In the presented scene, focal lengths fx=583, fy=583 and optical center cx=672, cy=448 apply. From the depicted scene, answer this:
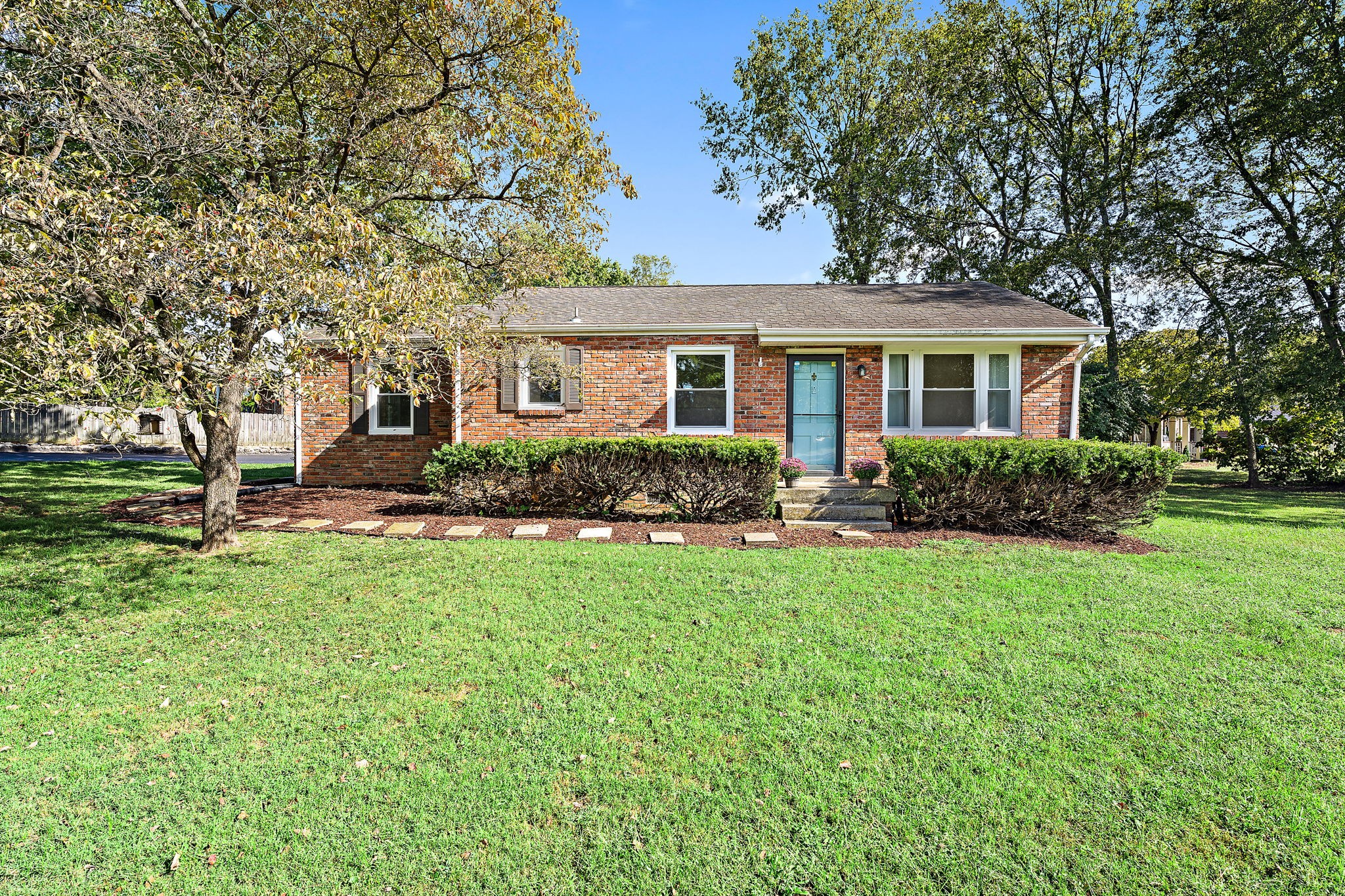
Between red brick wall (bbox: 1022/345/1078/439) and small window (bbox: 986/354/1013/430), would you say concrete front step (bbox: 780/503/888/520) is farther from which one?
red brick wall (bbox: 1022/345/1078/439)

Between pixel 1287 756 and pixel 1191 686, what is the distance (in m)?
0.71

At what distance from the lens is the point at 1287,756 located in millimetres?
3033

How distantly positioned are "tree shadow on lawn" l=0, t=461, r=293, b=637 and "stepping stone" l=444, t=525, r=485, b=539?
1910 millimetres

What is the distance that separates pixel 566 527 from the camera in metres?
7.82

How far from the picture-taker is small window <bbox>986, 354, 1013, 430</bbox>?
10.5 meters

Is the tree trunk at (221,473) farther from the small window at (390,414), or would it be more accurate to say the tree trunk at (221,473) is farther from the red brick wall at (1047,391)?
the red brick wall at (1047,391)

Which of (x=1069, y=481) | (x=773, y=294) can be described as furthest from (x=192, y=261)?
(x=773, y=294)

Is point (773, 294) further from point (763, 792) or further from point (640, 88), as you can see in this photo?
point (763, 792)

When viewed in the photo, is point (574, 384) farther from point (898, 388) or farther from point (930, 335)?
point (930, 335)

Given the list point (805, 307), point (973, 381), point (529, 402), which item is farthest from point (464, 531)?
point (973, 381)

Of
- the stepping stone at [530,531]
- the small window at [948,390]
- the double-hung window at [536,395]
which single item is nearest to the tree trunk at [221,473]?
the stepping stone at [530,531]

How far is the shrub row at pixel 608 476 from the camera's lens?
805 cm

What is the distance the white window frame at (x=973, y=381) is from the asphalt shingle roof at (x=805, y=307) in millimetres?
412

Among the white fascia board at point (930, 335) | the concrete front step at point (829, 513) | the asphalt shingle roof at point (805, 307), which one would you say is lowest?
the concrete front step at point (829, 513)
